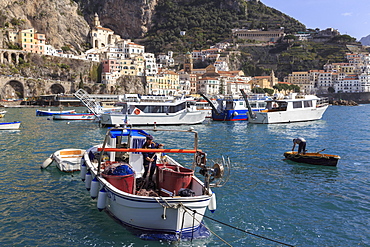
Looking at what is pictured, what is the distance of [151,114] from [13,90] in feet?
189

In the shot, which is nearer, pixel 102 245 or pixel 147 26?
pixel 102 245

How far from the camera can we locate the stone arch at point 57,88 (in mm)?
83250

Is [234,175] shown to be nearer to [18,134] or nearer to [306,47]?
[18,134]

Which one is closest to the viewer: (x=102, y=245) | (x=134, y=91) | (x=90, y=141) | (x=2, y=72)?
(x=102, y=245)

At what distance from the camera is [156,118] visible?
33.0 metres

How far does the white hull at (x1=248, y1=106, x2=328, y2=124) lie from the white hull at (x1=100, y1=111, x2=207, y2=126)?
6.56 m

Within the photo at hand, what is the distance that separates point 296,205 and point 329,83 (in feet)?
402

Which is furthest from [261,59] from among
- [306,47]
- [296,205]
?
[296,205]

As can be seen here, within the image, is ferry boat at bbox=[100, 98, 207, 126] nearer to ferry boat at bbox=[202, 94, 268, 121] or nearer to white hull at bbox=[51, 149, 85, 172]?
ferry boat at bbox=[202, 94, 268, 121]


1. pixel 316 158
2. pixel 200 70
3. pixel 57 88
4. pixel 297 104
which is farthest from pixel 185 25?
pixel 316 158

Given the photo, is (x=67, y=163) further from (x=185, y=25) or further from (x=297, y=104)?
(x=185, y=25)

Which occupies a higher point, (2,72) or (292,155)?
(2,72)

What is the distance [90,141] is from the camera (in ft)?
74.3

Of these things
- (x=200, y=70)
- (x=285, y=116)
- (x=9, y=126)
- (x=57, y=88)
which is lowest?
(x=9, y=126)
